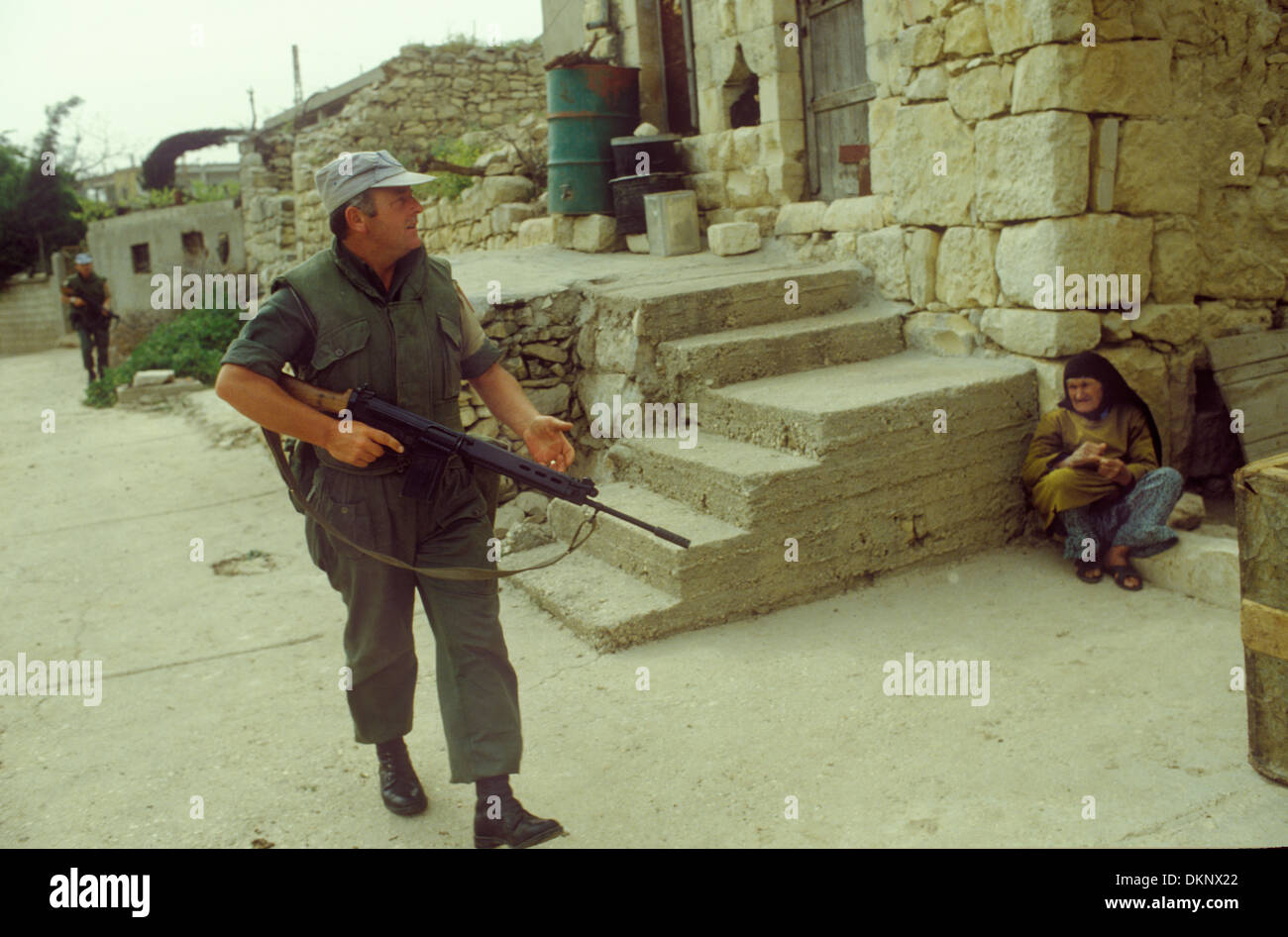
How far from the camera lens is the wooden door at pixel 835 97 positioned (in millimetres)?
6508

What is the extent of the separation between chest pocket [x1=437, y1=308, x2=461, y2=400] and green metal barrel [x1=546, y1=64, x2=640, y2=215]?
5.11 meters

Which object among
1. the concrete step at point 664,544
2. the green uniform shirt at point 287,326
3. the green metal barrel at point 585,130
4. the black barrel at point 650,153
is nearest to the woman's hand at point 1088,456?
the concrete step at point 664,544

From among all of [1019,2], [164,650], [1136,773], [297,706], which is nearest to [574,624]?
[297,706]

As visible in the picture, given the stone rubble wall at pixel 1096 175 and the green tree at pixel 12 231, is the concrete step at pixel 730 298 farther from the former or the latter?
the green tree at pixel 12 231

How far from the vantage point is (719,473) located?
4570 mm

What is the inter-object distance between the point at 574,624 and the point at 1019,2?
3295mm

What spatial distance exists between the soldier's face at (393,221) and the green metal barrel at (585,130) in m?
5.17

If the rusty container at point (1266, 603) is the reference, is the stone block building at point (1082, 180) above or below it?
above

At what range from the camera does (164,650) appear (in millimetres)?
4551

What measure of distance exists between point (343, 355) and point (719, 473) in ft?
6.85

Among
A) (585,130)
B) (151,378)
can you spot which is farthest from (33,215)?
(585,130)

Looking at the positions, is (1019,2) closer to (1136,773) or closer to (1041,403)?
(1041,403)

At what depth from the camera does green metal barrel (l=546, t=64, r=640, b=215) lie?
25.7 feet

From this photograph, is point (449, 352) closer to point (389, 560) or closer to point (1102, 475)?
point (389, 560)
